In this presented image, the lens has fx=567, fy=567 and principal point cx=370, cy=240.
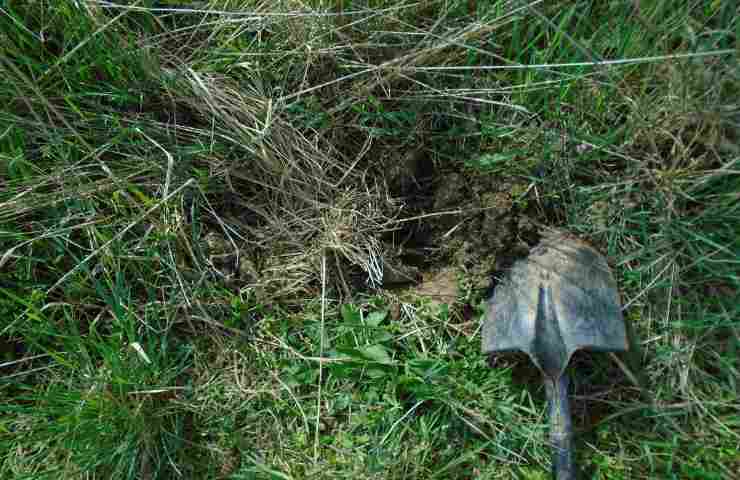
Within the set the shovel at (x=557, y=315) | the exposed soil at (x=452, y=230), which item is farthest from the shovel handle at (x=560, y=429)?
the exposed soil at (x=452, y=230)

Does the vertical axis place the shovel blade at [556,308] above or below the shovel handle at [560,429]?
above

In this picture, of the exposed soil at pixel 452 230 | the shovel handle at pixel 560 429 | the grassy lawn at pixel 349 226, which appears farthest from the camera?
the exposed soil at pixel 452 230

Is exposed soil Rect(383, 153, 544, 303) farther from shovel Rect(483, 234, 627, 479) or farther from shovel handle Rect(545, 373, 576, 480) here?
shovel handle Rect(545, 373, 576, 480)

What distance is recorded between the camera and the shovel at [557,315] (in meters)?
1.76

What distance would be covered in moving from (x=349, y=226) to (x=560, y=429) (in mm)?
958

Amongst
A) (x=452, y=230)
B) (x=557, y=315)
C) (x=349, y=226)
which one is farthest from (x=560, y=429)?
Answer: (x=349, y=226)

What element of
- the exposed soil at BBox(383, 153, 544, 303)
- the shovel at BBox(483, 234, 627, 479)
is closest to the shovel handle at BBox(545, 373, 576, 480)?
the shovel at BBox(483, 234, 627, 479)

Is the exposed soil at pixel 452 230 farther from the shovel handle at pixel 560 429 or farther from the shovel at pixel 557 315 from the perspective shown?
the shovel handle at pixel 560 429

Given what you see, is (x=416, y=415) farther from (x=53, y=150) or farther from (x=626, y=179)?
(x=53, y=150)

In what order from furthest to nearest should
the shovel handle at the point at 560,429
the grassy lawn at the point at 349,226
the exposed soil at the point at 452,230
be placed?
1. the exposed soil at the point at 452,230
2. the grassy lawn at the point at 349,226
3. the shovel handle at the point at 560,429

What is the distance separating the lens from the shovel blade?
1781 mm

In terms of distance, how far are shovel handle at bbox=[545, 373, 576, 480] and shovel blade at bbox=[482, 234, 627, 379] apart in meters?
0.04

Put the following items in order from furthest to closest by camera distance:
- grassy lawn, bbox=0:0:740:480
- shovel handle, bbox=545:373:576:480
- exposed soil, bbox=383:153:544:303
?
exposed soil, bbox=383:153:544:303, grassy lawn, bbox=0:0:740:480, shovel handle, bbox=545:373:576:480

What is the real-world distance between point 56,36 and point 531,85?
5.78 feet
